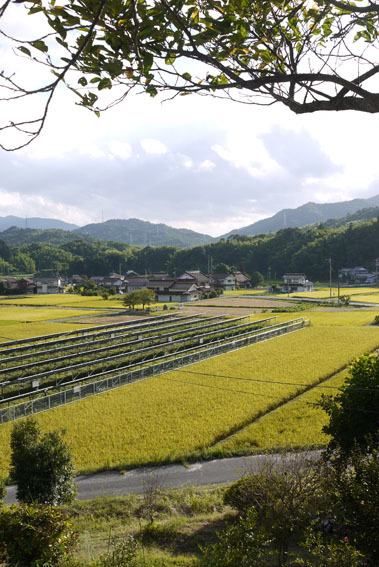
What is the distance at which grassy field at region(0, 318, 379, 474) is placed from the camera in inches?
465

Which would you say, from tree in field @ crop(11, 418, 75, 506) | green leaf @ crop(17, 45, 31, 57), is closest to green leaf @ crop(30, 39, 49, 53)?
green leaf @ crop(17, 45, 31, 57)

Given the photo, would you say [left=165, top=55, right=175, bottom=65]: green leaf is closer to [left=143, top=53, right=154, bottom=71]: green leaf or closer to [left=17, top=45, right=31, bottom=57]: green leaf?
[left=143, top=53, right=154, bottom=71]: green leaf

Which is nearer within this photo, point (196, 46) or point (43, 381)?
point (196, 46)

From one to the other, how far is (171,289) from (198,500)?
180 feet

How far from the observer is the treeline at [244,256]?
299 ft

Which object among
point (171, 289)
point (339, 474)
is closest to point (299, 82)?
point (339, 474)

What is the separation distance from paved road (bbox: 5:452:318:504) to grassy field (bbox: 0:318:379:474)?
15.1 inches

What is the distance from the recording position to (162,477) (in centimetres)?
1027

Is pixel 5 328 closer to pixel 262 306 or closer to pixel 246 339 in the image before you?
pixel 246 339

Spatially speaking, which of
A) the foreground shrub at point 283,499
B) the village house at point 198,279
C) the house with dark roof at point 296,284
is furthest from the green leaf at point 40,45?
the house with dark roof at point 296,284

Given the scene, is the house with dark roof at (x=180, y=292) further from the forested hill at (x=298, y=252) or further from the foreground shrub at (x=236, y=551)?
the foreground shrub at (x=236, y=551)

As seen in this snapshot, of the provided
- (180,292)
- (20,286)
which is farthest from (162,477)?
(20,286)

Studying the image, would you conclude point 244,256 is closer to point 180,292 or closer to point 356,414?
point 180,292

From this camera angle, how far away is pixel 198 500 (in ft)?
28.5
